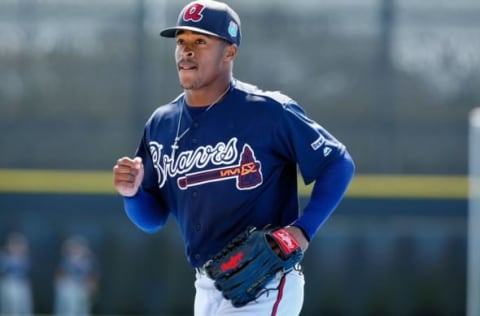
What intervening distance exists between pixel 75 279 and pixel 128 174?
1024 cm

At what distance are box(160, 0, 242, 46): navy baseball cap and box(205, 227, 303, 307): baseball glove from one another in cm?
65

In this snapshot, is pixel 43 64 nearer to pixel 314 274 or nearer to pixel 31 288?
pixel 31 288

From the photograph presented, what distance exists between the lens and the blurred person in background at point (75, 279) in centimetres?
1359

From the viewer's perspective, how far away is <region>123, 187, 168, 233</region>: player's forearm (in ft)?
12.8

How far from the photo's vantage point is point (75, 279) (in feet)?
44.8

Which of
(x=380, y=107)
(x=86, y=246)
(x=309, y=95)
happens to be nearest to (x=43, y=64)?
(x=86, y=246)

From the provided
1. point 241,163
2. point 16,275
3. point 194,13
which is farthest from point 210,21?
point 16,275

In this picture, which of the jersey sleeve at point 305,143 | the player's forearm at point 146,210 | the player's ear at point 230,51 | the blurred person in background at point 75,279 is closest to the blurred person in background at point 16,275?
the blurred person in background at point 75,279

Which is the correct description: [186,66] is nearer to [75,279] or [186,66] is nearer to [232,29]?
[232,29]

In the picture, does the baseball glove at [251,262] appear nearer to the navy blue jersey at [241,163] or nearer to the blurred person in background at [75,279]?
the navy blue jersey at [241,163]

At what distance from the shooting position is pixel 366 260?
1339 cm

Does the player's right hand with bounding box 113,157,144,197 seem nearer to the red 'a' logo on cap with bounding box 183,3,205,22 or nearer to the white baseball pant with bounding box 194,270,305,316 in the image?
the white baseball pant with bounding box 194,270,305,316

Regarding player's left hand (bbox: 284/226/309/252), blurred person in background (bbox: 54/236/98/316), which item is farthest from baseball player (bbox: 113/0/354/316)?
blurred person in background (bbox: 54/236/98/316)

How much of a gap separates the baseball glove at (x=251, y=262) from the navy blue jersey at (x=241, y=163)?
0.11 meters
